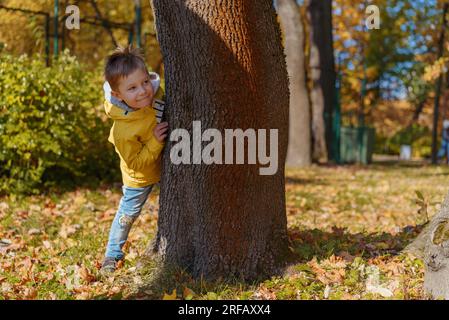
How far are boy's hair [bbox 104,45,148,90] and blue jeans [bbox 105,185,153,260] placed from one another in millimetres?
791

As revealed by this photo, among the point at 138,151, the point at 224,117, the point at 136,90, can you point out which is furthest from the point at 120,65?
the point at 224,117

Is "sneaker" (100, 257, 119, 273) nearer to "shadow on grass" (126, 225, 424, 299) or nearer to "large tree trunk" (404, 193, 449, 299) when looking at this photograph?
"shadow on grass" (126, 225, 424, 299)

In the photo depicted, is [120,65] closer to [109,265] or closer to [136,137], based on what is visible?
[136,137]

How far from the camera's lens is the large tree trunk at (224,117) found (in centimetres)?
354

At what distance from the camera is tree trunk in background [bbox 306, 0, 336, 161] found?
669 inches

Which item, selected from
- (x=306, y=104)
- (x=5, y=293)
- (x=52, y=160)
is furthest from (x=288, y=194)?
(x=306, y=104)

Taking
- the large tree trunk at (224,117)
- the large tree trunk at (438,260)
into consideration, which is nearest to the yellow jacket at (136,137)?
the large tree trunk at (224,117)

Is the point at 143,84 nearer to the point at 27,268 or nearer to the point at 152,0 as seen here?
the point at 152,0

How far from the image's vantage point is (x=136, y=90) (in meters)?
3.89

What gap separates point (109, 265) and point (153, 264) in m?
0.36

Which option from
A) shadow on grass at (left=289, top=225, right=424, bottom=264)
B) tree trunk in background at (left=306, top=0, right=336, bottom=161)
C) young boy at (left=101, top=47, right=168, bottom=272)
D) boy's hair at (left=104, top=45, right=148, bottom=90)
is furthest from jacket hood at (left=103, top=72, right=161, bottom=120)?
tree trunk in background at (left=306, top=0, right=336, bottom=161)

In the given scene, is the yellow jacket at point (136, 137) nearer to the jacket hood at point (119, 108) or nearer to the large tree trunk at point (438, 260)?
the jacket hood at point (119, 108)

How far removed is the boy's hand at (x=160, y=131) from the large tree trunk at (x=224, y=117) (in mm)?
55
